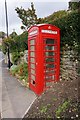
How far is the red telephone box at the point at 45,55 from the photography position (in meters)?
7.46

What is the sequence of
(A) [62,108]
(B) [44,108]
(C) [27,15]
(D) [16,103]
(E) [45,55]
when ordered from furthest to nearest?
(C) [27,15], (E) [45,55], (D) [16,103], (B) [44,108], (A) [62,108]

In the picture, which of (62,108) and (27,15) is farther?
(27,15)

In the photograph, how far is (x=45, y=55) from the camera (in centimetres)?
761

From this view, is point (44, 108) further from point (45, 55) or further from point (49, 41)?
point (49, 41)

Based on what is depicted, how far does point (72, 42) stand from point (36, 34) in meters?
1.24

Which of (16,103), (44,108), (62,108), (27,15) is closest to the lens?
(62,108)

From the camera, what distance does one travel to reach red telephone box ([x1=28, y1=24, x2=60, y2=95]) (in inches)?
294

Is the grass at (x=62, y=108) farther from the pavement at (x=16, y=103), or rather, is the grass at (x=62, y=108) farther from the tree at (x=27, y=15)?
the tree at (x=27, y=15)

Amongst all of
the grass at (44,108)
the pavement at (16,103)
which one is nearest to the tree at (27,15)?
the pavement at (16,103)

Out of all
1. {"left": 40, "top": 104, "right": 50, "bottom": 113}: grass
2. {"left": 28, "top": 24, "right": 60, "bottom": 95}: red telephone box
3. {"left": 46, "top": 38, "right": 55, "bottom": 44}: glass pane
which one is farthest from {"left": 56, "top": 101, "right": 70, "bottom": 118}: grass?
{"left": 46, "top": 38, "right": 55, "bottom": 44}: glass pane

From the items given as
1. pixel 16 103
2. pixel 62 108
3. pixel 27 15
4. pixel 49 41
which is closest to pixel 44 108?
pixel 62 108

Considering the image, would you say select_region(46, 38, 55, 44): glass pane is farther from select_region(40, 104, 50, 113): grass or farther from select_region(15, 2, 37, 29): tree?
select_region(15, 2, 37, 29): tree

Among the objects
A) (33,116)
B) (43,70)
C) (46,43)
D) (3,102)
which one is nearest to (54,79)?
(43,70)

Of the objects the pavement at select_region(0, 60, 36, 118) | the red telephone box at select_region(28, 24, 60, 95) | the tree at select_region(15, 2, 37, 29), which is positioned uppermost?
the tree at select_region(15, 2, 37, 29)
